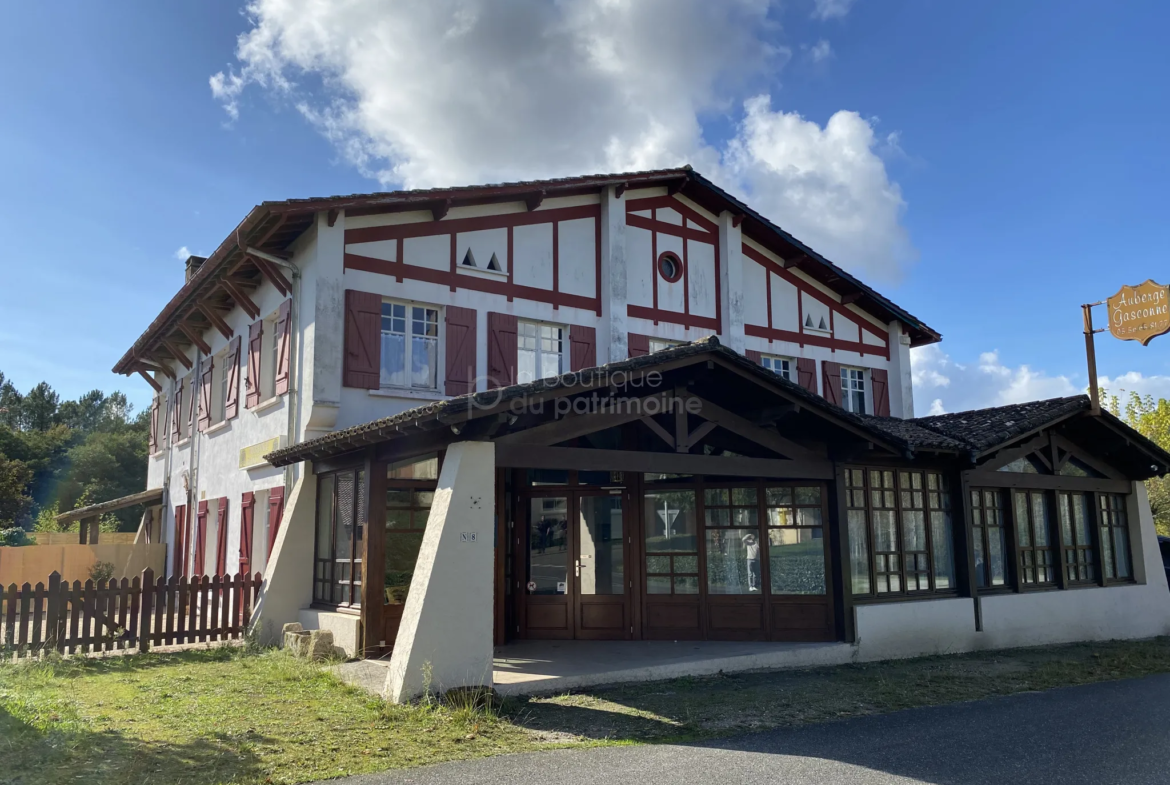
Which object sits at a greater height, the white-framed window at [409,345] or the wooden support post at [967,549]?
the white-framed window at [409,345]

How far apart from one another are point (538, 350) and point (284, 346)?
398 cm

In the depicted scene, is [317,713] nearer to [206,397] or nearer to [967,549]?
[967,549]

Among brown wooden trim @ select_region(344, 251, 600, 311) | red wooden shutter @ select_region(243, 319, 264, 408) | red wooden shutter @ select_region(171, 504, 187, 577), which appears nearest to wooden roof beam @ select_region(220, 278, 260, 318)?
red wooden shutter @ select_region(243, 319, 264, 408)

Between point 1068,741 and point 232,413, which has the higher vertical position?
point 232,413

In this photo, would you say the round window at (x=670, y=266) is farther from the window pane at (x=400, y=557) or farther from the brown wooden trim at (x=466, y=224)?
the window pane at (x=400, y=557)

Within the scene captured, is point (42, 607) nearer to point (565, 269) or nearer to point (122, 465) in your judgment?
point (565, 269)

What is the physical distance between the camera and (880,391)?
61.8 feet

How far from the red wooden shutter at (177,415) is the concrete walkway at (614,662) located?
11296mm

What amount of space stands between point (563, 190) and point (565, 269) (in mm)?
1313

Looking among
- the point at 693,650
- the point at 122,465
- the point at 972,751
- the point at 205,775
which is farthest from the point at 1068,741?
the point at 122,465

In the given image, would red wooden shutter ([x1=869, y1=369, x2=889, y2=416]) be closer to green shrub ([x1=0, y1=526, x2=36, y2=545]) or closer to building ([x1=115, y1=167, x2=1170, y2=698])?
building ([x1=115, y1=167, x2=1170, y2=698])

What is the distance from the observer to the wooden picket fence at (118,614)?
34.1 ft

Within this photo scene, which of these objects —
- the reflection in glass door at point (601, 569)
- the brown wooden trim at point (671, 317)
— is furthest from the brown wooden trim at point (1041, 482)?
the brown wooden trim at point (671, 317)

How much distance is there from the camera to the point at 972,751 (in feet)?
21.3
